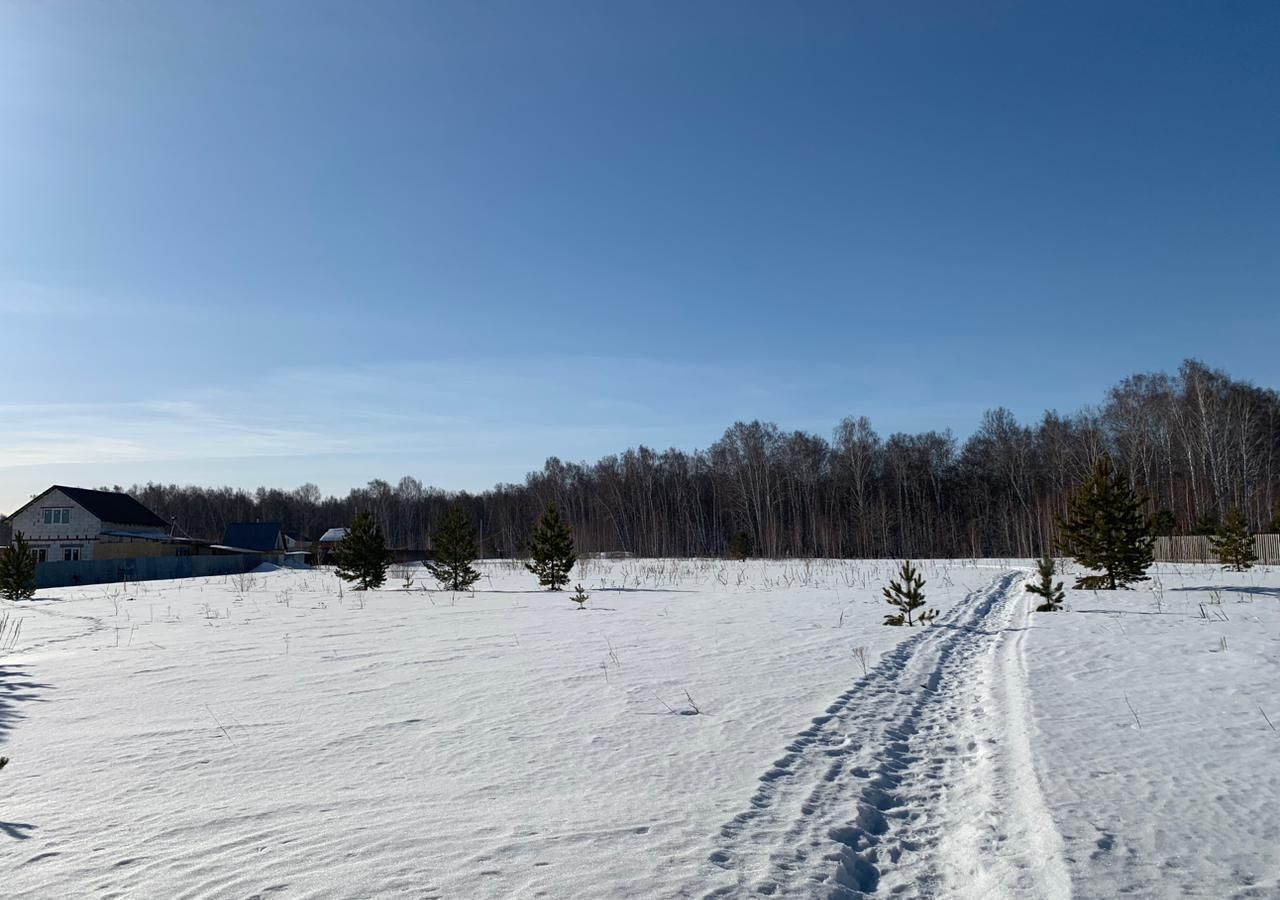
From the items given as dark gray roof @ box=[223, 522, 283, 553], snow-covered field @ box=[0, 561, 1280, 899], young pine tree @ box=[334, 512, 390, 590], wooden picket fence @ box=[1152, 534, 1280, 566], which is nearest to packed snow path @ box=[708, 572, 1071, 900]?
snow-covered field @ box=[0, 561, 1280, 899]

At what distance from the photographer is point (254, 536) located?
71375 mm

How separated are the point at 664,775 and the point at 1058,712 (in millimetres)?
3910

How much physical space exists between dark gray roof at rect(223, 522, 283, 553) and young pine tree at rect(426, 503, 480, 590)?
5314 cm

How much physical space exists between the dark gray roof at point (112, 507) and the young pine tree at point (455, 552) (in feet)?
125

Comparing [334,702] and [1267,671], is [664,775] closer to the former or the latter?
[334,702]

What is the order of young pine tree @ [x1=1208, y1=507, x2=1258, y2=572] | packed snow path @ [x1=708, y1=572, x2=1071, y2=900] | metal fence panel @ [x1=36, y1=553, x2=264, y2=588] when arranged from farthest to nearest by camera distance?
metal fence panel @ [x1=36, y1=553, x2=264, y2=588] → young pine tree @ [x1=1208, y1=507, x2=1258, y2=572] → packed snow path @ [x1=708, y1=572, x2=1071, y2=900]

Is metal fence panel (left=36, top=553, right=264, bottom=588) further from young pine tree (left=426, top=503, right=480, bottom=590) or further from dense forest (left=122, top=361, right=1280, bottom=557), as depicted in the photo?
young pine tree (left=426, top=503, right=480, bottom=590)

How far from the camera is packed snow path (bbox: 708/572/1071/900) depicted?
12.2 ft

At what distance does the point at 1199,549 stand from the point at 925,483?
3501 centimetres

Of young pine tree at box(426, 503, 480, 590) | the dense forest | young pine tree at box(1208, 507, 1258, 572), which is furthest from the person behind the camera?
the dense forest

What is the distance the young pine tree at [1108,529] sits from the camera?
19.0 meters

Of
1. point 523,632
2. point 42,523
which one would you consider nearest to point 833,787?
point 523,632

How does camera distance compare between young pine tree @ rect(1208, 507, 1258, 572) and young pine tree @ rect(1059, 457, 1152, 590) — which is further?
young pine tree @ rect(1208, 507, 1258, 572)

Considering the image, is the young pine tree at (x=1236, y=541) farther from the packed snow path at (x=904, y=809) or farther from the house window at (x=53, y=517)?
the house window at (x=53, y=517)
